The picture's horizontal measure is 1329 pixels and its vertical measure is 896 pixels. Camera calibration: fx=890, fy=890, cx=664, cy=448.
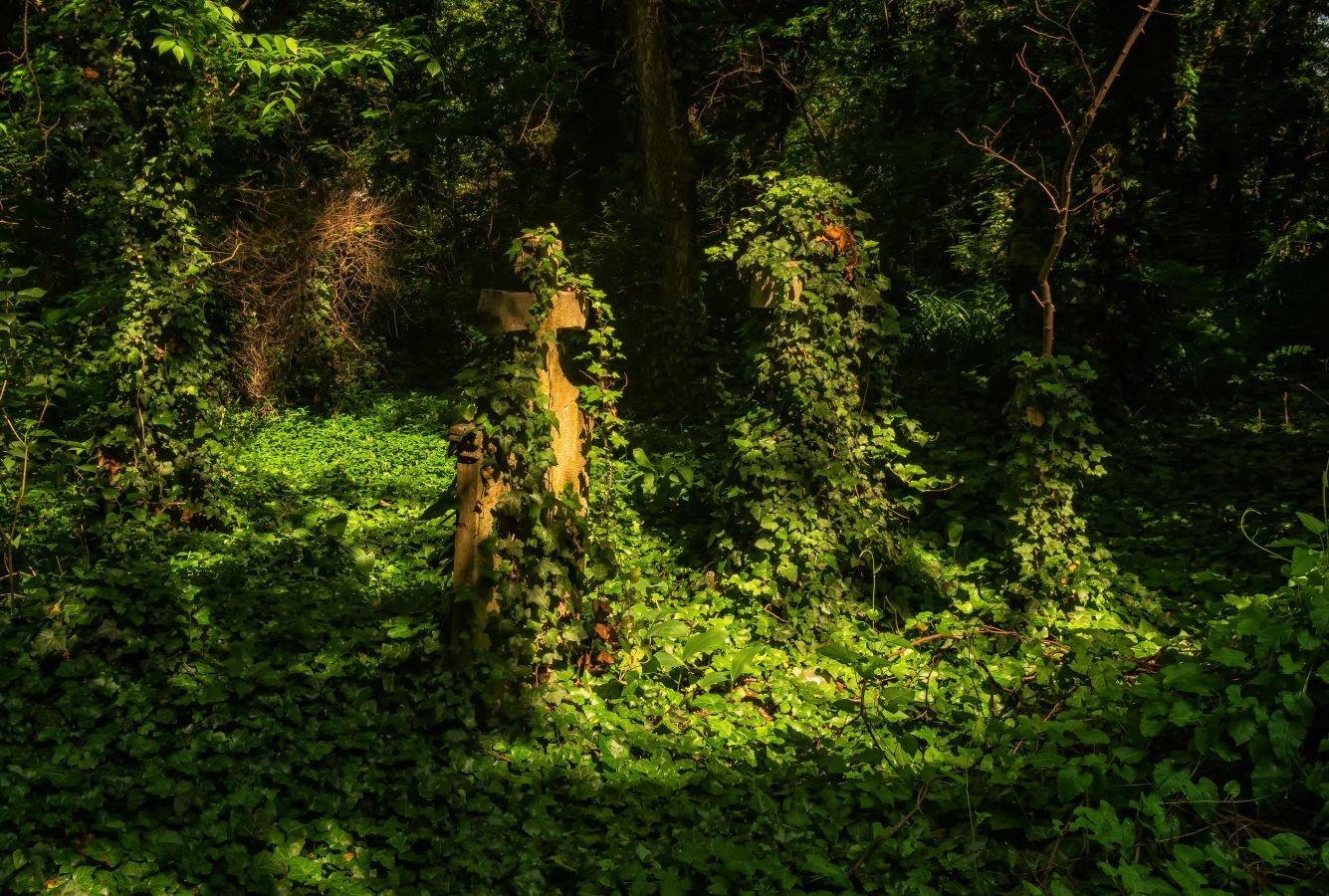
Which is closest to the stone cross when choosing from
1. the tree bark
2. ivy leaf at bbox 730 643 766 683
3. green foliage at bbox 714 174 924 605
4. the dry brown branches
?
ivy leaf at bbox 730 643 766 683

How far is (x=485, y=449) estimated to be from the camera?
413 centimetres

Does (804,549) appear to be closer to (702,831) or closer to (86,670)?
(702,831)

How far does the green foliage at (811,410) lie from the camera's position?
540cm

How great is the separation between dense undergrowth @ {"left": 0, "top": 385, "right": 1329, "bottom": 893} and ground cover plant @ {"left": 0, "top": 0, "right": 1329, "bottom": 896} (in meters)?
0.02

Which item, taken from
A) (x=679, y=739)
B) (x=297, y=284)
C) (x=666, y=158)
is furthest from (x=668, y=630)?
(x=297, y=284)

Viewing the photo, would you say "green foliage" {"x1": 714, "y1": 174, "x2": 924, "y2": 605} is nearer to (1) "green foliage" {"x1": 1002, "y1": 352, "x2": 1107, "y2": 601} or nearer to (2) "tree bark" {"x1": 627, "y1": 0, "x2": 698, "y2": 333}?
(1) "green foliage" {"x1": 1002, "y1": 352, "x2": 1107, "y2": 601}

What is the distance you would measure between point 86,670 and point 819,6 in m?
10.7

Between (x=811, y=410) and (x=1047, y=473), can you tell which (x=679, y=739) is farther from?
(x=1047, y=473)

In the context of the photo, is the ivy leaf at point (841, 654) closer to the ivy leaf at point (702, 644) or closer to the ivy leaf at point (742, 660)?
the ivy leaf at point (742, 660)

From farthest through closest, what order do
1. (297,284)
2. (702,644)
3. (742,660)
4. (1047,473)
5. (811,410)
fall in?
(297,284), (811,410), (1047,473), (702,644), (742,660)

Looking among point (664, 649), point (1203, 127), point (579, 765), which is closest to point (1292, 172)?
point (1203, 127)

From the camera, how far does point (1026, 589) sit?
5.27 m

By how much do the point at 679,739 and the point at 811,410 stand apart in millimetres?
2321

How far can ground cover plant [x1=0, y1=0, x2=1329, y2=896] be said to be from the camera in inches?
124
